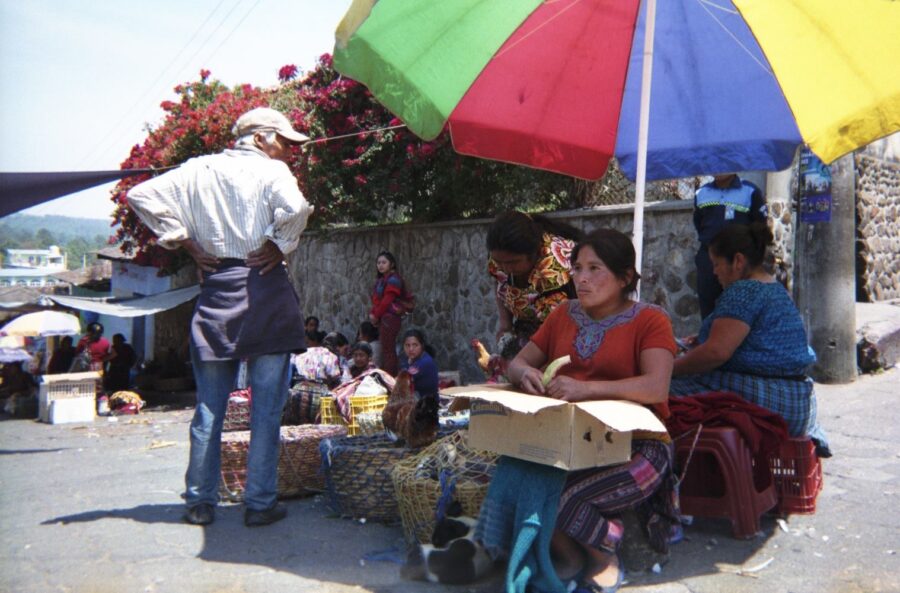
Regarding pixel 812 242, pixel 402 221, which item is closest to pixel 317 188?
pixel 402 221

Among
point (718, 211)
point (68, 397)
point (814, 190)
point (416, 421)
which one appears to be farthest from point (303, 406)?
point (68, 397)

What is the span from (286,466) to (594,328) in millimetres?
2151

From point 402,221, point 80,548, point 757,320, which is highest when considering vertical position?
point 402,221

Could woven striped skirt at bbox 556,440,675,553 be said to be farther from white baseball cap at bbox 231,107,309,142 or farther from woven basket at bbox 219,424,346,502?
white baseball cap at bbox 231,107,309,142

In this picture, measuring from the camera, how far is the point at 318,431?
16.2 ft

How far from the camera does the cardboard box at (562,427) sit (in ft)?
9.20

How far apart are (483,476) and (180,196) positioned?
2.04m

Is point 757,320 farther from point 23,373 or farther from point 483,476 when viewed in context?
point 23,373

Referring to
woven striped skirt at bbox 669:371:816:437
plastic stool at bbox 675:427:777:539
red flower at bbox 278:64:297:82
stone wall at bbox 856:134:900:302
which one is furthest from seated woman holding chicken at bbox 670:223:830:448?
red flower at bbox 278:64:297:82

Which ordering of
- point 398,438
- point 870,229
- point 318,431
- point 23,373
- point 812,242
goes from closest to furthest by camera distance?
point 398,438 < point 318,431 < point 812,242 < point 870,229 < point 23,373

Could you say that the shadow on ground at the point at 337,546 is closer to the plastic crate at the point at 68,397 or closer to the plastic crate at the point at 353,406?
the plastic crate at the point at 353,406

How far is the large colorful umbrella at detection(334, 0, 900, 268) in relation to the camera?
326cm

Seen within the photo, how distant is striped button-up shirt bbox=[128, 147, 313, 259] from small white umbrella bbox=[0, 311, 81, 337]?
12291 millimetres

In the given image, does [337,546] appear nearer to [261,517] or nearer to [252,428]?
[261,517]
